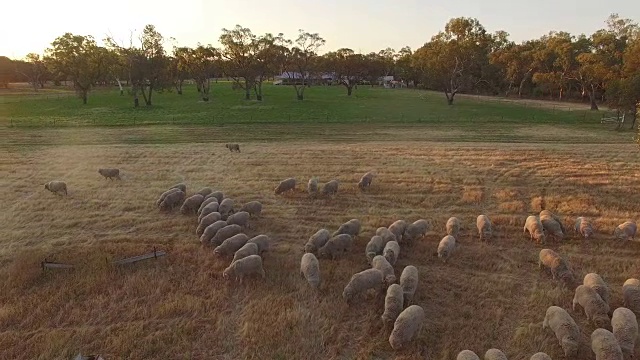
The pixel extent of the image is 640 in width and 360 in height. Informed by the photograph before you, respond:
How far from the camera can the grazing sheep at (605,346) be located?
27.7ft

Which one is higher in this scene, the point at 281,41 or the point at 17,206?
the point at 281,41

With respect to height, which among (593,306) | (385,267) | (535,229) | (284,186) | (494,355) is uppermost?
(284,186)

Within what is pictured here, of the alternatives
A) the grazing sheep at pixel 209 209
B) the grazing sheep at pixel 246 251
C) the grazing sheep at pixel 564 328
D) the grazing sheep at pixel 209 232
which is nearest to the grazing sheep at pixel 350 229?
the grazing sheep at pixel 246 251

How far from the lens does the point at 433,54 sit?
61688 millimetres

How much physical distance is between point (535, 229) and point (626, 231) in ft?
9.70

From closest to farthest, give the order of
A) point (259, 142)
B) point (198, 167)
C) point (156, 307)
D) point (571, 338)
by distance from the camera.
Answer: point (571, 338), point (156, 307), point (198, 167), point (259, 142)

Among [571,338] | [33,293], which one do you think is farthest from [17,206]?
[571,338]

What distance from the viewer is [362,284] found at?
1093 cm

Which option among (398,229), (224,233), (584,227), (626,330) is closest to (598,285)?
(626,330)

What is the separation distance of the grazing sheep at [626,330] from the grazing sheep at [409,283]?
14.1 ft

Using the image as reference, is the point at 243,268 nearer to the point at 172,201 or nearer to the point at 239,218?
the point at 239,218

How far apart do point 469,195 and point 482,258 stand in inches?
234

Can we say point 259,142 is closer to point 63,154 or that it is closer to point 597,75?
point 63,154

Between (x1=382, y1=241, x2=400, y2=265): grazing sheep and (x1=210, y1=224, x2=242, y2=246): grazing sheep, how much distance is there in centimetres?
492
